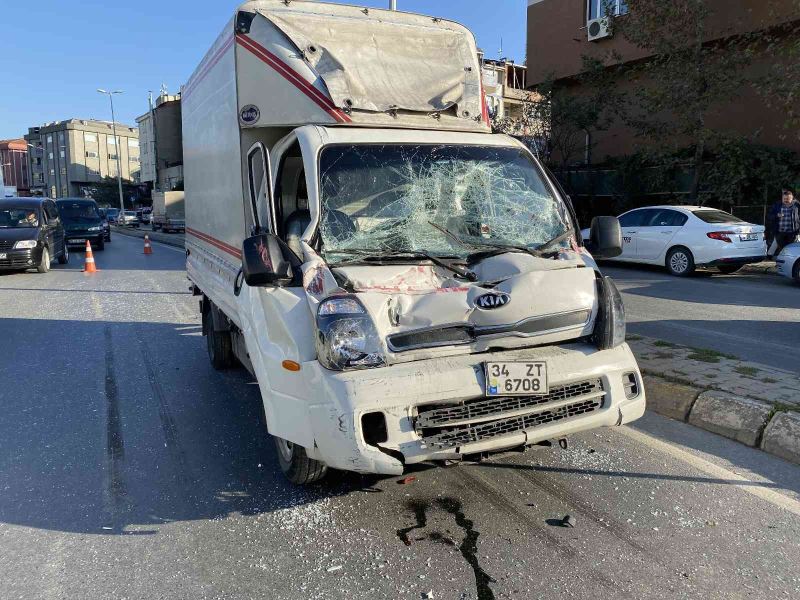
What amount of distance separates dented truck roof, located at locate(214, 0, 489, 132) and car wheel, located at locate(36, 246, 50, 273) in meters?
14.4

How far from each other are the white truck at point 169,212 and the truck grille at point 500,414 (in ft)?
81.8

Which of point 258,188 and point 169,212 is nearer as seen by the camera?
point 258,188

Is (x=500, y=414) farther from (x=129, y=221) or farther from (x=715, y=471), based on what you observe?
(x=129, y=221)

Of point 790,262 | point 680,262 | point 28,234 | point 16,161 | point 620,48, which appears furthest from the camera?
point 16,161

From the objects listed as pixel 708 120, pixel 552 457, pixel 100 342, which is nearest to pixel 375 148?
pixel 552 457

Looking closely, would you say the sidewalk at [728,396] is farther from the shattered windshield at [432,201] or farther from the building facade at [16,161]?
the building facade at [16,161]

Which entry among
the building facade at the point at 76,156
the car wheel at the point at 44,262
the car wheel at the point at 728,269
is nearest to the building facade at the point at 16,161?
the building facade at the point at 76,156

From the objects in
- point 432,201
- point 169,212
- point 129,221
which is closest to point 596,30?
point 432,201

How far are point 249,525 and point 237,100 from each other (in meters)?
2.96

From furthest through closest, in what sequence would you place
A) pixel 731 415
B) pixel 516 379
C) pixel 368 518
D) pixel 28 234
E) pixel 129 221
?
pixel 129 221 → pixel 28 234 → pixel 731 415 → pixel 368 518 → pixel 516 379

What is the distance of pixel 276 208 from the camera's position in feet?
13.6

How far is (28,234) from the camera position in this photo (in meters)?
16.0

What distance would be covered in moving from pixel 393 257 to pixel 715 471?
2485 mm

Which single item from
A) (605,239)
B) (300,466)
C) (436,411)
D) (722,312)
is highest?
(605,239)
